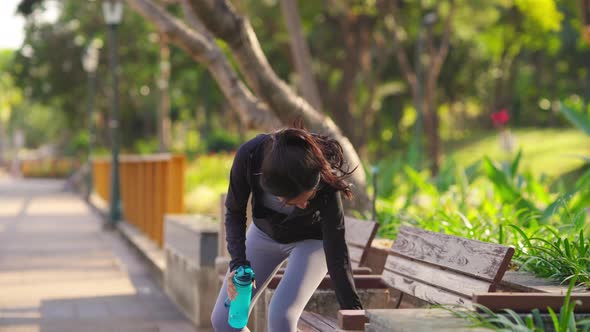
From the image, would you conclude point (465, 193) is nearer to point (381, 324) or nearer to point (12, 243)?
point (381, 324)

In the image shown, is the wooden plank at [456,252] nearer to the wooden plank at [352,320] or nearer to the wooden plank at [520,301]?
the wooden plank at [520,301]

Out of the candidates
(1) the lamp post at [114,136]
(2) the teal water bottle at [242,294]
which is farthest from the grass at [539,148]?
(2) the teal water bottle at [242,294]

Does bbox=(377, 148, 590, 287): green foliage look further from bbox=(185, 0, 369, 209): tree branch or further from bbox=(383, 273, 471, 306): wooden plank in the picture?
bbox=(185, 0, 369, 209): tree branch

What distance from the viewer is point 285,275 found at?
477cm

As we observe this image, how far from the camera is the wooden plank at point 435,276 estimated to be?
492 centimetres

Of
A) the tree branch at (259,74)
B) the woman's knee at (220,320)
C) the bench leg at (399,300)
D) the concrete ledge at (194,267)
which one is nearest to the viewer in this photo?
the woman's knee at (220,320)

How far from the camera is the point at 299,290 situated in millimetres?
4676

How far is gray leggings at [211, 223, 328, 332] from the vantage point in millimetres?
4641

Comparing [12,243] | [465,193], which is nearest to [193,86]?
[12,243]

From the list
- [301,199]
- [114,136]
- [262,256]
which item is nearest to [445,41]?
[114,136]

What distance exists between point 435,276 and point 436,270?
0.04 meters

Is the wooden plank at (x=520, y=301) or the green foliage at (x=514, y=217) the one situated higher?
the wooden plank at (x=520, y=301)

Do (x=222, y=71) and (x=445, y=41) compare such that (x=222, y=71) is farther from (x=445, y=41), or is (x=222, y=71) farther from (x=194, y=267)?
(x=445, y=41)

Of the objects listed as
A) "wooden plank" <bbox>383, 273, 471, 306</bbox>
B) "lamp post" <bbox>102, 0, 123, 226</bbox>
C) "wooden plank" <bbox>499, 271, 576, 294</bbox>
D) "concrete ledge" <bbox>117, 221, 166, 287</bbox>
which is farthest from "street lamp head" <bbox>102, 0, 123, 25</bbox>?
"wooden plank" <bbox>499, 271, 576, 294</bbox>
